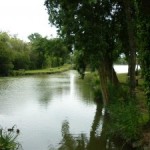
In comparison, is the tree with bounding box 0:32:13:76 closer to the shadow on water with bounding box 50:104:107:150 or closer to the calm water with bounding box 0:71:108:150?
the calm water with bounding box 0:71:108:150

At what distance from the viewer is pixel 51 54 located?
2366cm

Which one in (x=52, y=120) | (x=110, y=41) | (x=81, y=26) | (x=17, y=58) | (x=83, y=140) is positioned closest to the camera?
(x=83, y=140)

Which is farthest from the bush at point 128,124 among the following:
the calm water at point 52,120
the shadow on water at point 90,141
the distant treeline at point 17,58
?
the distant treeline at point 17,58

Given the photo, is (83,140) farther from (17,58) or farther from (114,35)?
(17,58)

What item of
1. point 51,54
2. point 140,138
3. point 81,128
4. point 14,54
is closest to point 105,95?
point 81,128

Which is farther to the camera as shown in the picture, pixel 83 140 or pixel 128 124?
pixel 83 140

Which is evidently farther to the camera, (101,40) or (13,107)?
(13,107)

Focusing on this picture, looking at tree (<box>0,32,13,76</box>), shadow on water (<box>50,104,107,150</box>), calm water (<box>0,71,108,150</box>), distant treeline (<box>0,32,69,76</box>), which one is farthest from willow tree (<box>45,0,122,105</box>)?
tree (<box>0,32,13,76</box>)

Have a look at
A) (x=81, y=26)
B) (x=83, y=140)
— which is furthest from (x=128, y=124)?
(x=81, y=26)

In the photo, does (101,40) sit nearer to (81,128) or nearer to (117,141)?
(81,128)

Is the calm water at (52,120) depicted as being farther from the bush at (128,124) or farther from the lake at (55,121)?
the bush at (128,124)

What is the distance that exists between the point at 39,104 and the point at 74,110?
12.9 ft

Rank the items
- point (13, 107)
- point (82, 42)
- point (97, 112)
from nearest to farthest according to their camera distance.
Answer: point (82, 42) < point (97, 112) < point (13, 107)

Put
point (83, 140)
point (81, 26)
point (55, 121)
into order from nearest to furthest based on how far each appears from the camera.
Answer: point (83, 140) < point (81, 26) < point (55, 121)
